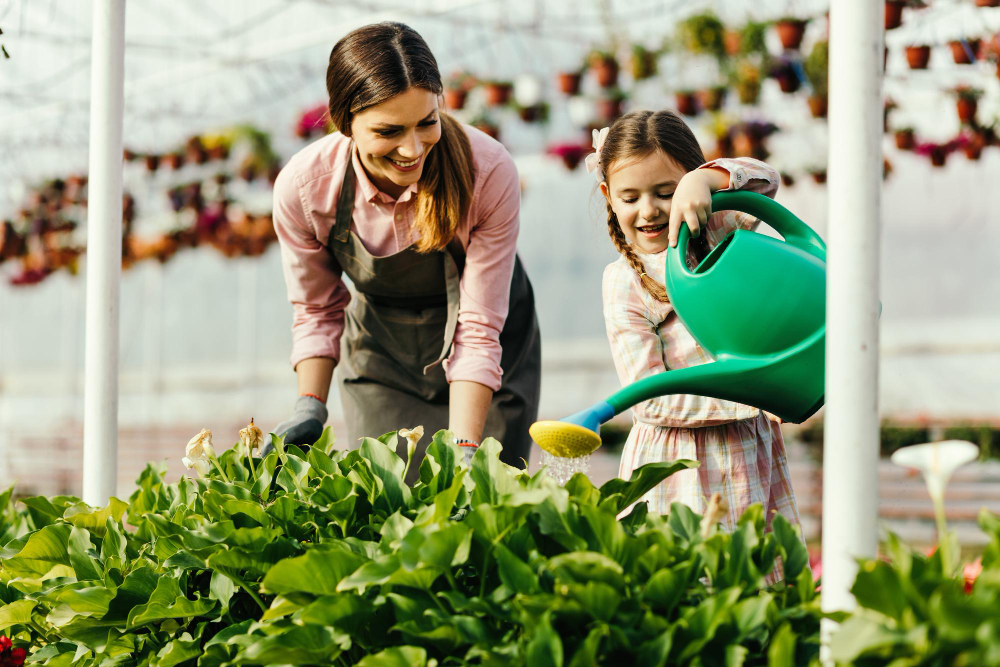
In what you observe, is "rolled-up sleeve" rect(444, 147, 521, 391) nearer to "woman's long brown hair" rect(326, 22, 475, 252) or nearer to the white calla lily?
"woman's long brown hair" rect(326, 22, 475, 252)

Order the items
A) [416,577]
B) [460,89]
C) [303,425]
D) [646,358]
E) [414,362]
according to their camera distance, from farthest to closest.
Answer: [460,89] → [414,362] → [303,425] → [646,358] → [416,577]

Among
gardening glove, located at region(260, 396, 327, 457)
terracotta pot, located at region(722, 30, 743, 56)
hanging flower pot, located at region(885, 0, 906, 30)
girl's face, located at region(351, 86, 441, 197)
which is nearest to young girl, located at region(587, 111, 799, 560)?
girl's face, located at region(351, 86, 441, 197)

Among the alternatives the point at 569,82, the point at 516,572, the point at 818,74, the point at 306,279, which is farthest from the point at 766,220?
the point at 569,82

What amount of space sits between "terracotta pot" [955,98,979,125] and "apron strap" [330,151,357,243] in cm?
361

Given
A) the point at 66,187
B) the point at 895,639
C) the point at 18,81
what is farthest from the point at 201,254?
the point at 895,639

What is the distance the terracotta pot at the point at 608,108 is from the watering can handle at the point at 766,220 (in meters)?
3.59

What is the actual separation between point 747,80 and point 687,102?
29 centimetres

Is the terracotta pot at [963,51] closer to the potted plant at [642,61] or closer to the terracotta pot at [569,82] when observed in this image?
the potted plant at [642,61]

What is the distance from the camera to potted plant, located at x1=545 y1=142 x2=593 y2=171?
191 inches

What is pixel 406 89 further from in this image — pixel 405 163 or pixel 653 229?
pixel 653 229

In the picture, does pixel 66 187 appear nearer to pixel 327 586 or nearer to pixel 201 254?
pixel 201 254

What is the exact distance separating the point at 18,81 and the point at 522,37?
4.42 meters

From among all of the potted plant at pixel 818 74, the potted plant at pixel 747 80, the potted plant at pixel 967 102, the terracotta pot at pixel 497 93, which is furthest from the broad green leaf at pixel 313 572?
the potted plant at pixel 967 102

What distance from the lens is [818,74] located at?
4316 millimetres
